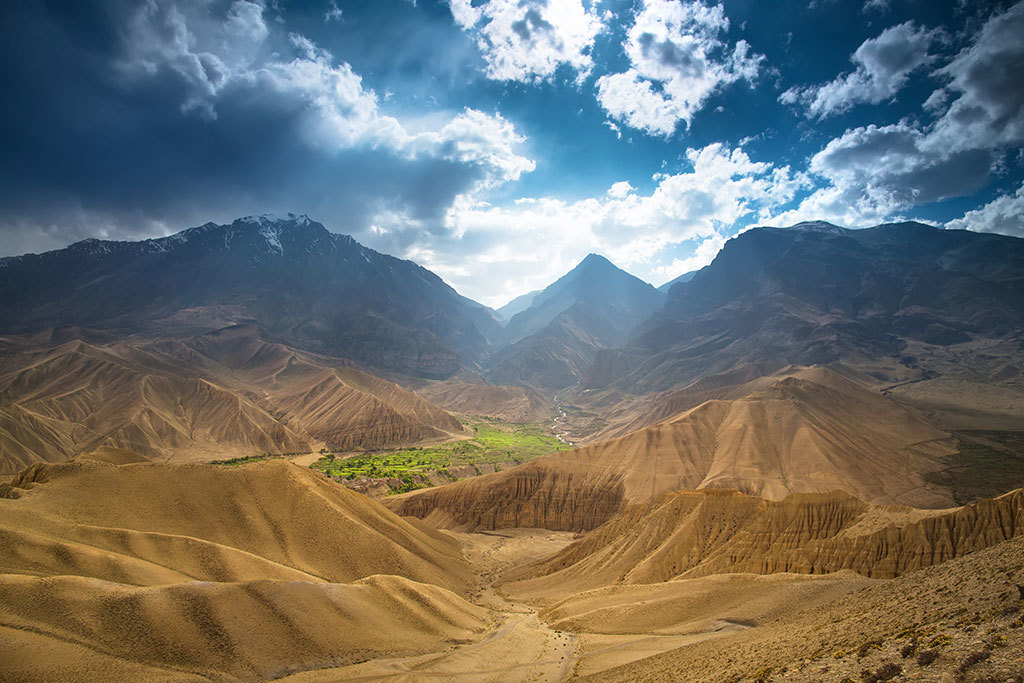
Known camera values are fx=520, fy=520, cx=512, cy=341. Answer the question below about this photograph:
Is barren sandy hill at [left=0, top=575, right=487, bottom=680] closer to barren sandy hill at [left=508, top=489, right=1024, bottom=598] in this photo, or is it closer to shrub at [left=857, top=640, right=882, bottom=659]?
barren sandy hill at [left=508, top=489, right=1024, bottom=598]

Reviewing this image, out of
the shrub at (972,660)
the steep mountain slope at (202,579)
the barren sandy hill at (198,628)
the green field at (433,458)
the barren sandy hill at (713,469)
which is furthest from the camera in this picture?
the green field at (433,458)

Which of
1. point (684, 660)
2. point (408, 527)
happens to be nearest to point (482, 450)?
point (408, 527)

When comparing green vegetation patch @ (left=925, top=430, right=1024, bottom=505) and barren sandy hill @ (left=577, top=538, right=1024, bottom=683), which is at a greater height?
barren sandy hill @ (left=577, top=538, right=1024, bottom=683)

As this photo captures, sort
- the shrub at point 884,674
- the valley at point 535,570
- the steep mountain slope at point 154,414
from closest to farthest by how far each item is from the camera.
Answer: the shrub at point 884,674 → the valley at point 535,570 → the steep mountain slope at point 154,414

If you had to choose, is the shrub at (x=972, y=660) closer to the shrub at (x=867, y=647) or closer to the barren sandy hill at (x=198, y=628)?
the shrub at (x=867, y=647)

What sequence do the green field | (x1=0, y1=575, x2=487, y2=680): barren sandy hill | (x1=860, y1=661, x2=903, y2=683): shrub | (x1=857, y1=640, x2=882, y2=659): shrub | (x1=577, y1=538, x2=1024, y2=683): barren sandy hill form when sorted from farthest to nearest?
the green field, (x1=0, y1=575, x2=487, y2=680): barren sandy hill, (x1=857, y1=640, x2=882, y2=659): shrub, (x1=860, y1=661, x2=903, y2=683): shrub, (x1=577, y1=538, x2=1024, y2=683): barren sandy hill

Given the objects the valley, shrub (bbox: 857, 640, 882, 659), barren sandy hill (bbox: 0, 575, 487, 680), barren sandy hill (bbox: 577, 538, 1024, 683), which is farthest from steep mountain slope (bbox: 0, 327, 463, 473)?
shrub (bbox: 857, 640, 882, 659)

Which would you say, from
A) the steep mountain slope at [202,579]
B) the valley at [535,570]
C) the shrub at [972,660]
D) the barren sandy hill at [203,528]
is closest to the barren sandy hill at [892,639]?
the shrub at [972,660]
